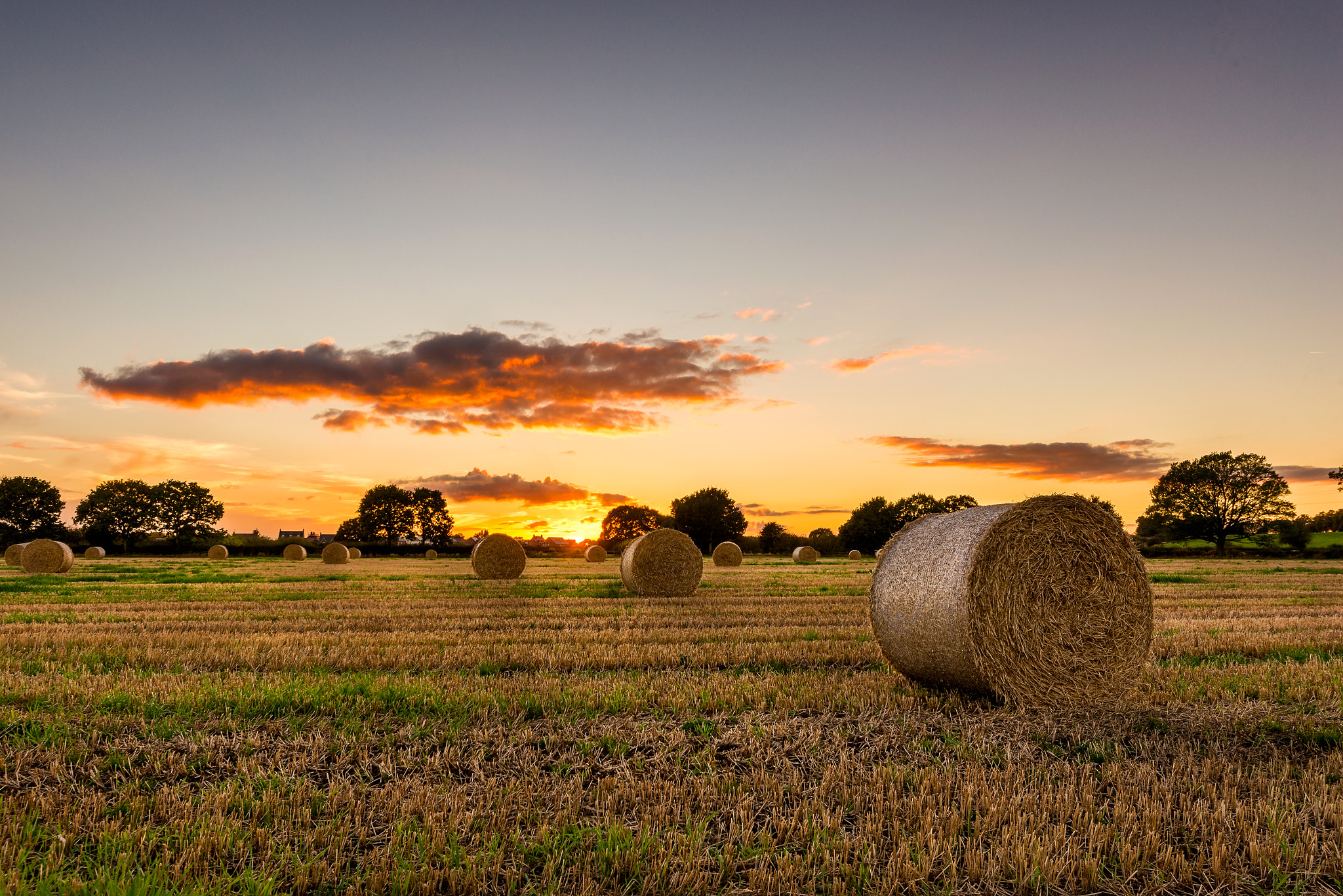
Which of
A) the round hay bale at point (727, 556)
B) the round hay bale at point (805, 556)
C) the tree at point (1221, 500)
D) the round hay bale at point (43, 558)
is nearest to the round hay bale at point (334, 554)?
the round hay bale at point (43, 558)

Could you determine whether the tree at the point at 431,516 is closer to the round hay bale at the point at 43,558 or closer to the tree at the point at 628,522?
the tree at the point at 628,522

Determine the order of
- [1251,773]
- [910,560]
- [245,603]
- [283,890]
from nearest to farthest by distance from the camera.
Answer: [283,890] < [1251,773] < [910,560] < [245,603]

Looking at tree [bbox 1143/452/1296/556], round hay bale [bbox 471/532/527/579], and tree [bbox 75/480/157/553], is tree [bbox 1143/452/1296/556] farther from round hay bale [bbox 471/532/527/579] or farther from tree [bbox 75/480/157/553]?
tree [bbox 75/480/157/553]

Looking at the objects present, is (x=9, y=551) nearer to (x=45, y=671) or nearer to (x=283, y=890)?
(x=45, y=671)

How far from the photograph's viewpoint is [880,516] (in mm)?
75062

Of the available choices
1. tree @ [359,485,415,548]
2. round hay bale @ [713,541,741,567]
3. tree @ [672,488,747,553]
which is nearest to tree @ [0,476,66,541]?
tree @ [359,485,415,548]

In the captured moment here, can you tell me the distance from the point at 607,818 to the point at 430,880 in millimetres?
994

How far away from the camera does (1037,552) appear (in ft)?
25.0

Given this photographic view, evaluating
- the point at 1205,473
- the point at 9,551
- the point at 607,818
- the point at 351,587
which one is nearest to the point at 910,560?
the point at 607,818

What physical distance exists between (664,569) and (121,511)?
220ft

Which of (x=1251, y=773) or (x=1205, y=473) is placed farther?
(x=1205, y=473)

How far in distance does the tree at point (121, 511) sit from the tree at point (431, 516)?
862 inches

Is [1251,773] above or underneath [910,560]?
→ underneath

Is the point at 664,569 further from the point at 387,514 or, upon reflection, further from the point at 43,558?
the point at 387,514
